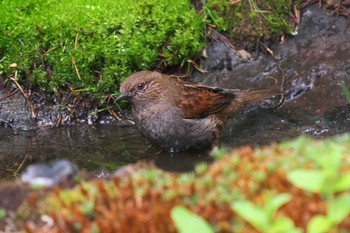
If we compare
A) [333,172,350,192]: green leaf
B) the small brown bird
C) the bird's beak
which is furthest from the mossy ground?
the bird's beak

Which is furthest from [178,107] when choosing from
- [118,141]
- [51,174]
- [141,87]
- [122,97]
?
[51,174]

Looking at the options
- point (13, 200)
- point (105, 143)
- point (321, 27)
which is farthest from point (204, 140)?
point (13, 200)

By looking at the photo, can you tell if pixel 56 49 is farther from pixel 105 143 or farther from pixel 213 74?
pixel 213 74

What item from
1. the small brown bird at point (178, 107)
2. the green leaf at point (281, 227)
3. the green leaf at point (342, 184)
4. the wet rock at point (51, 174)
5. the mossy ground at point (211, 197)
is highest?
the green leaf at point (342, 184)

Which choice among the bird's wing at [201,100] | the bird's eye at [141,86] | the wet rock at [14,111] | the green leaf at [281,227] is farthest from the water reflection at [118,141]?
the green leaf at [281,227]

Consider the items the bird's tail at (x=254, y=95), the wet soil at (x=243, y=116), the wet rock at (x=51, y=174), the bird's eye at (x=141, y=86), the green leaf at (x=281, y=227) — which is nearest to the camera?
the green leaf at (x=281, y=227)

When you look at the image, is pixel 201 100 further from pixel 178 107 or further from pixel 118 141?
pixel 118 141

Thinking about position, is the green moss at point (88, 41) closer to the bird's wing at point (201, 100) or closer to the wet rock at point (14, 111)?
the wet rock at point (14, 111)
